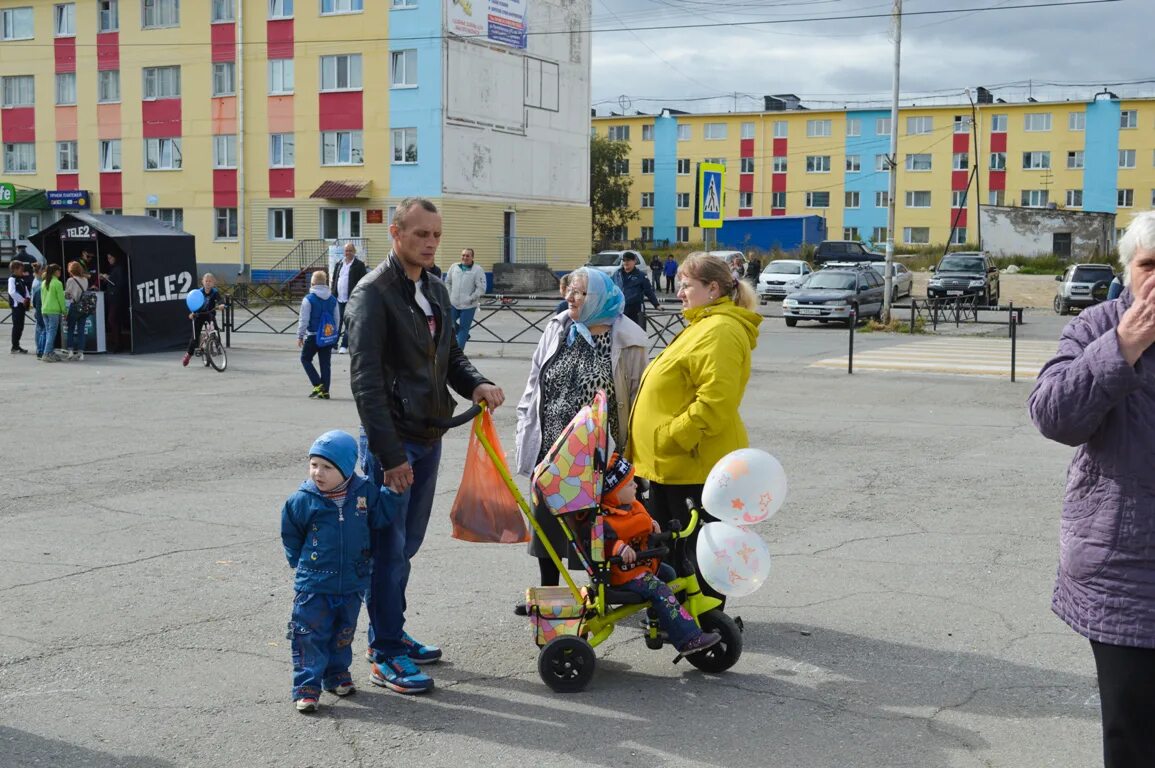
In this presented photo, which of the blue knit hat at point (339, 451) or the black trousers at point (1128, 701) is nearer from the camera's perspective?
the black trousers at point (1128, 701)

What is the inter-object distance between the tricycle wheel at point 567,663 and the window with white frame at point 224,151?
49891mm

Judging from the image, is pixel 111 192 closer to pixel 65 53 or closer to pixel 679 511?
pixel 65 53

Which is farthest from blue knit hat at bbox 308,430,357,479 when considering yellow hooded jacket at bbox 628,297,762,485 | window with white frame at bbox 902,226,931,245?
window with white frame at bbox 902,226,931,245

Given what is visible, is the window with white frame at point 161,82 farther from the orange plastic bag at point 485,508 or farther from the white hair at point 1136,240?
the white hair at point 1136,240

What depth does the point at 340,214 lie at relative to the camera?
50250 mm

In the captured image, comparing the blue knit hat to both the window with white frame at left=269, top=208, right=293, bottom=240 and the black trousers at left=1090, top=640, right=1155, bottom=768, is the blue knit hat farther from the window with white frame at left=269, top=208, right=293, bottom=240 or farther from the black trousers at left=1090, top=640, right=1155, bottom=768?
the window with white frame at left=269, top=208, right=293, bottom=240

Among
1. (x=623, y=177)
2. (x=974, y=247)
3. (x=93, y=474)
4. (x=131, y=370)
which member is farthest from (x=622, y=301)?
(x=623, y=177)

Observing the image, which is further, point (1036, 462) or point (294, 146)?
point (294, 146)

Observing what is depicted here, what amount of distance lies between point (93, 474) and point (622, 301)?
576cm

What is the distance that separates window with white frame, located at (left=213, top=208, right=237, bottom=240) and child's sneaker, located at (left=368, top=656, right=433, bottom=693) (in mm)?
49575

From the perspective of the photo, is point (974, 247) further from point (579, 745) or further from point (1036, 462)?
point (579, 745)

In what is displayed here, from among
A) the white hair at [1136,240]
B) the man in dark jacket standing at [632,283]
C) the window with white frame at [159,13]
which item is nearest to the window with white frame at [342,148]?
the window with white frame at [159,13]

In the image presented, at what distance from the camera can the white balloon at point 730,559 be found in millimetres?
5199

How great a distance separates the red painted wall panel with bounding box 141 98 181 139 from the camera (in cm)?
5266
